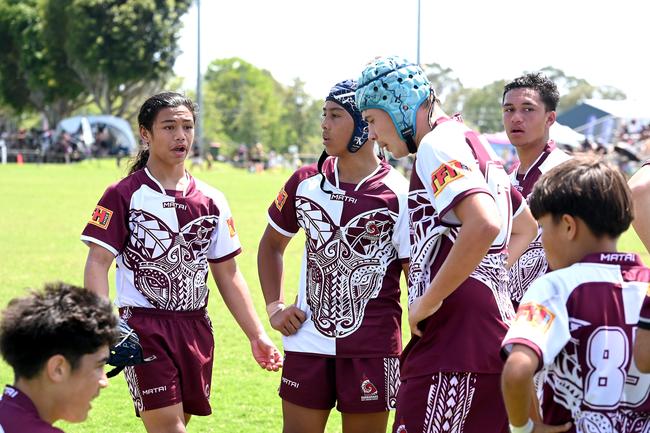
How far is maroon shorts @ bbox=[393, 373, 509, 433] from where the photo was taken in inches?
144

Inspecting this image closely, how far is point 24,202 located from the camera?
2666 centimetres

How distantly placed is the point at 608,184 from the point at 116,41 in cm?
6724

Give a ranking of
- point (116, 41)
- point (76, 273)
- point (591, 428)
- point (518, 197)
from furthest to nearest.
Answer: point (116, 41)
point (76, 273)
point (518, 197)
point (591, 428)

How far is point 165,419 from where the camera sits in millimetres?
4844

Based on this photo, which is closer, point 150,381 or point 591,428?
point 591,428

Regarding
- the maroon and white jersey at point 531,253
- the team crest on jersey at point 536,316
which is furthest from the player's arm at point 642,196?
the team crest on jersey at point 536,316

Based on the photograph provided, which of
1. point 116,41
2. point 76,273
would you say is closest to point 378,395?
point 76,273

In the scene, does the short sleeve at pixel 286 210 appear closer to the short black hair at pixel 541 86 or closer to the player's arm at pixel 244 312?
the player's arm at pixel 244 312

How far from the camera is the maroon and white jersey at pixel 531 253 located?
18.1 ft

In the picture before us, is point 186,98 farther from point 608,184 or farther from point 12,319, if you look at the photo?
point 608,184

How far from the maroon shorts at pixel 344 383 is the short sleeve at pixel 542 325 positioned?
6.52 ft

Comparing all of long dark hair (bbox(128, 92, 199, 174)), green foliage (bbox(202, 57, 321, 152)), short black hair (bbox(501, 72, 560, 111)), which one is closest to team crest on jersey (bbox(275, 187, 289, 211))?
long dark hair (bbox(128, 92, 199, 174))

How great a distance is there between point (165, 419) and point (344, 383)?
3.23 feet

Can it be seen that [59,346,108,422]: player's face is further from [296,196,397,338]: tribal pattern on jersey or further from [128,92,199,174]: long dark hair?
[128,92,199,174]: long dark hair
